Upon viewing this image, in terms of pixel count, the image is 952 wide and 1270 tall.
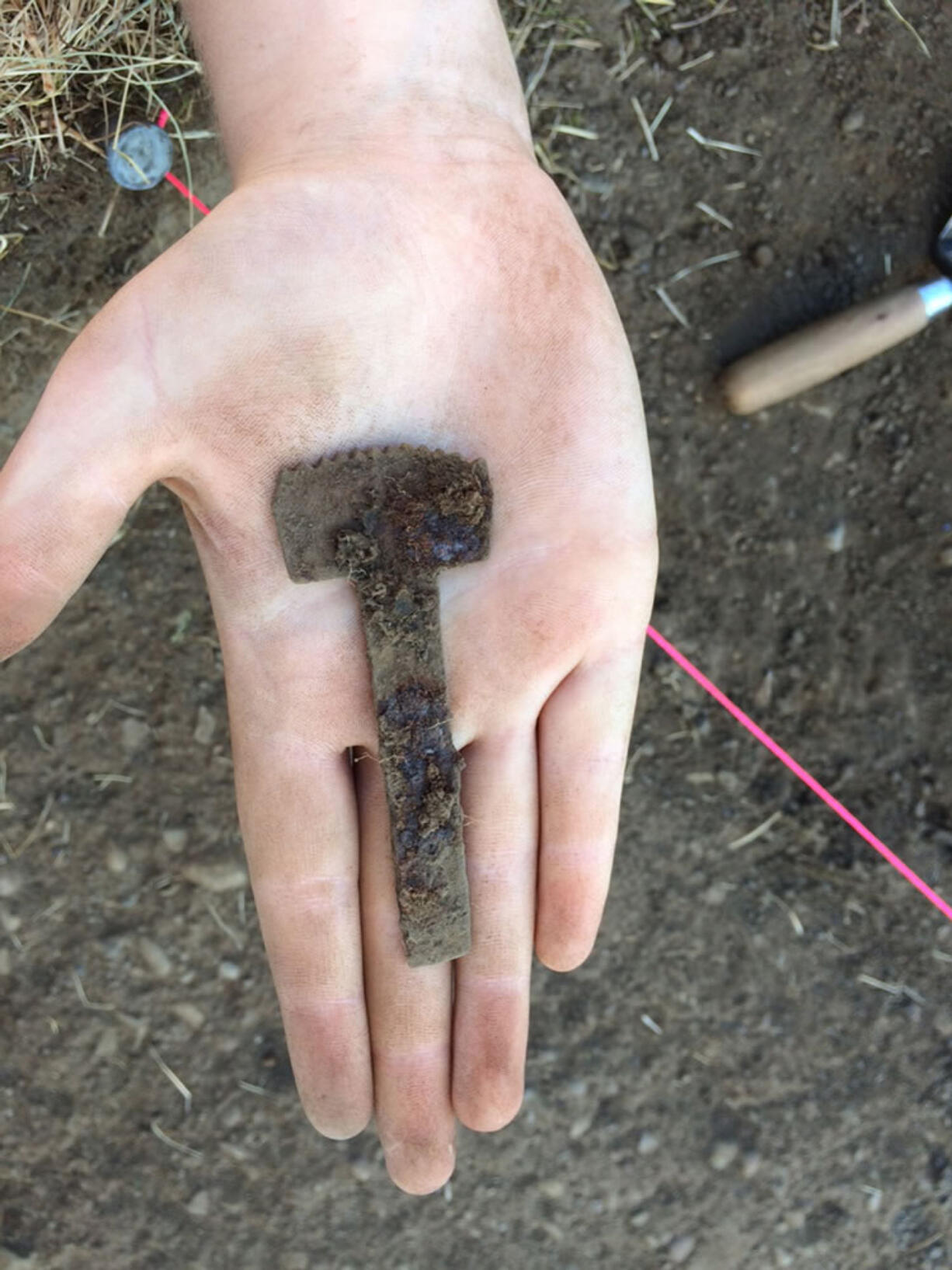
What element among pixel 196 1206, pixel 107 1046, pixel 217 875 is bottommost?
pixel 196 1206

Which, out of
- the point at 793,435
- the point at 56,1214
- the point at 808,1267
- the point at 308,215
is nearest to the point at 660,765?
the point at 793,435

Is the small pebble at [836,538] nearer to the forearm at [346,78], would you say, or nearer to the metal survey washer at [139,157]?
the forearm at [346,78]

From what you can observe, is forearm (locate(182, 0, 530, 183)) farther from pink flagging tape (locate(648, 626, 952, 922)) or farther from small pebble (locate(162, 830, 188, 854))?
small pebble (locate(162, 830, 188, 854))

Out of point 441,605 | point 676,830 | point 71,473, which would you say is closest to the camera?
point 71,473

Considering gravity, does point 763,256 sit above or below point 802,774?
above

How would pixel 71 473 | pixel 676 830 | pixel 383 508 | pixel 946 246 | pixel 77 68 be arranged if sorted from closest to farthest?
1. pixel 71 473
2. pixel 383 508
3. pixel 77 68
4. pixel 946 246
5. pixel 676 830

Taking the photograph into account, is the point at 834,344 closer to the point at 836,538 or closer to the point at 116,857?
the point at 836,538

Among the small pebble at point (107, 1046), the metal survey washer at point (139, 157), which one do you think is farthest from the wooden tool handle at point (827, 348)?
the small pebble at point (107, 1046)

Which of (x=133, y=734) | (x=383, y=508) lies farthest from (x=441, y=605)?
(x=133, y=734)
